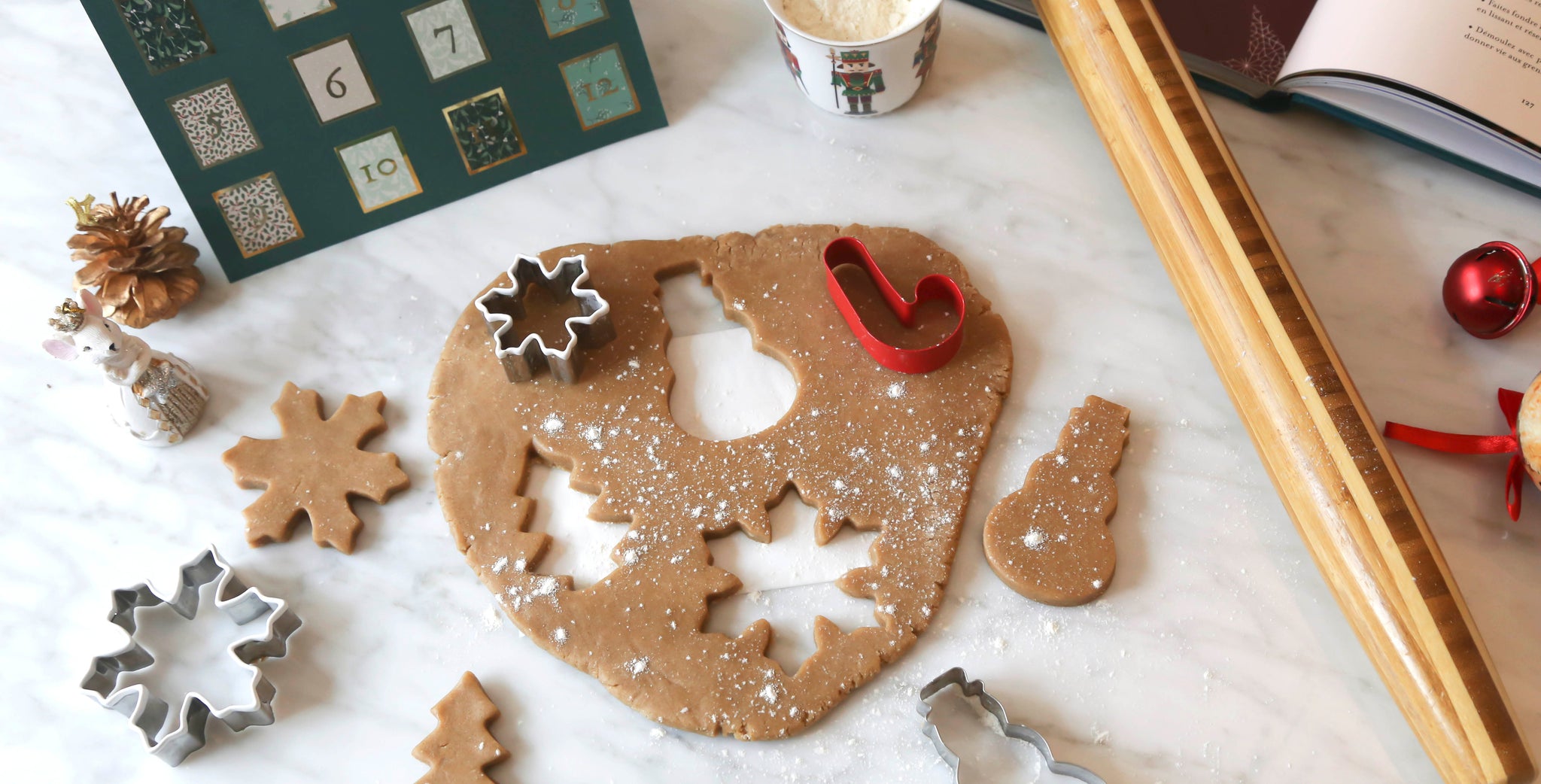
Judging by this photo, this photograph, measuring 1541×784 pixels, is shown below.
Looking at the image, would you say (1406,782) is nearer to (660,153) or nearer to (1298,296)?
(1298,296)

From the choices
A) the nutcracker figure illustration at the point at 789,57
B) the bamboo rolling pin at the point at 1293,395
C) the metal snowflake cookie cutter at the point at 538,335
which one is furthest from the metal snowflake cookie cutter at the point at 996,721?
the nutcracker figure illustration at the point at 789,57

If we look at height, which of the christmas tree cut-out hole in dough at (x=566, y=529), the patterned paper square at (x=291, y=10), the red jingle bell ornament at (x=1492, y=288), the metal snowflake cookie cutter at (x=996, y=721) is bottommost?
the metal snowflake cookie cutter at (x=996, y=721)

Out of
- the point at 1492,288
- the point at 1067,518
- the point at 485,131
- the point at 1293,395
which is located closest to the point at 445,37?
the point at 485,131

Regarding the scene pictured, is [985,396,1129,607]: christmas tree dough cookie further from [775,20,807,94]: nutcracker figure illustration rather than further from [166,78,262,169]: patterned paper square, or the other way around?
[166,78,262,169]: patterned paper square

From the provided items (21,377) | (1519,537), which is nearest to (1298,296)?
(1519,537)

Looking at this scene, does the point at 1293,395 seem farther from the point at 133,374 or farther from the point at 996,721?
the point at 133,374

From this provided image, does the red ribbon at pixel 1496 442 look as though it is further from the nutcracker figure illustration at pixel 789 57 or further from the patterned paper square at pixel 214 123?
the patterned paper square at pixel 214 123
